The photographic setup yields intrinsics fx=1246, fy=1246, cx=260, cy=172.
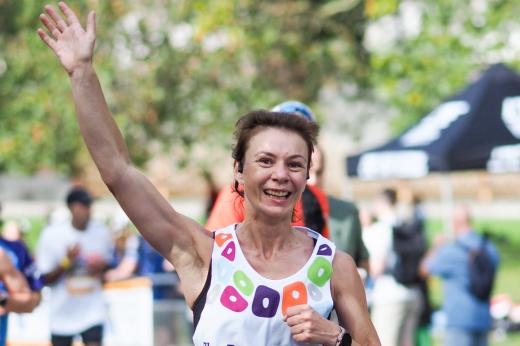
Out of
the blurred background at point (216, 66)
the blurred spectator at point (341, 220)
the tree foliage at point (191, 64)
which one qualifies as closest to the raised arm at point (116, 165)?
the blurred spectator at point (341, 220)

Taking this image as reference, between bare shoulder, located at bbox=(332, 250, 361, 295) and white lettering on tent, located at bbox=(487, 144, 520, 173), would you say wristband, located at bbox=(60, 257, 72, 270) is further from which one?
bare shoulder, located at bbox=(332, 250, 361, 295)

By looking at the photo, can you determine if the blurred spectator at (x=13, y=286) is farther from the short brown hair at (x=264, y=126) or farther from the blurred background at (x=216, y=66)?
the blurred background at (x=216, y=66)

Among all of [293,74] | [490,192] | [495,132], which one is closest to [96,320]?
[495,132]

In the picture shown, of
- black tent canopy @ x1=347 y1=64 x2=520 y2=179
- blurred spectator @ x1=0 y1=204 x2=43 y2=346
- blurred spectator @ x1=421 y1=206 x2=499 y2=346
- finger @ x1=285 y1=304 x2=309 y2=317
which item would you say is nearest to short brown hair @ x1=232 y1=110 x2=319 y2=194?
finger @ x1=285 y1=304 x2=309 y2=317

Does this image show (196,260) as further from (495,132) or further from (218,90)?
(218,90)

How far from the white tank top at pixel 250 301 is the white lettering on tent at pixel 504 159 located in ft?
32.2

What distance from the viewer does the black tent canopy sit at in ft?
45.2

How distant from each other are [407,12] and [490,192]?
24.3m

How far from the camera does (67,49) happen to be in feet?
13.3

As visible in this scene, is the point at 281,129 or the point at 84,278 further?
the point at 84,278

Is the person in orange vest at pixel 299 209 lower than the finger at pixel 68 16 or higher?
lower

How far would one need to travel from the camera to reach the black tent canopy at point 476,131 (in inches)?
543

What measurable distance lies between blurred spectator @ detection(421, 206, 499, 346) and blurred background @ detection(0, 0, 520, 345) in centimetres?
569

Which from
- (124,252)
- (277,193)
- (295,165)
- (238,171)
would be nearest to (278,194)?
(277,193)
